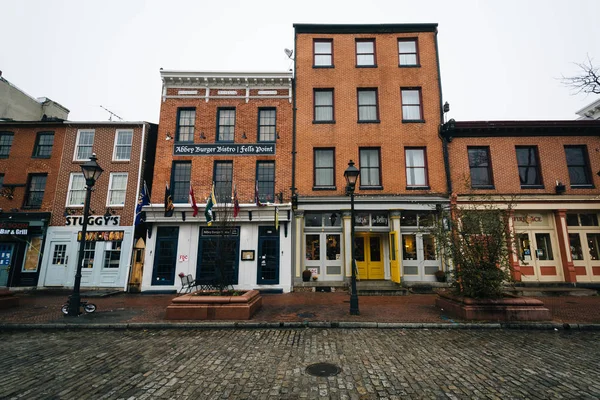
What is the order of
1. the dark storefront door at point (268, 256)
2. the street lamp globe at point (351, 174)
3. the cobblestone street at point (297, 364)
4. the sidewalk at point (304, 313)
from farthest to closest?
the dark storefront door at point (268, 256), the street lamp globe at point (351, 174), the sidewalk at point (304, 313), the cobblestone street at point (297, 364)

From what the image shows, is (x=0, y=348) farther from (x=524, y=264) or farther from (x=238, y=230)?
(x=524, y=264)

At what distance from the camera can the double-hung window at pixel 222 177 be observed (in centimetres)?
1538

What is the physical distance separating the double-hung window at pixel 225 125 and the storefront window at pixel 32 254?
1180 cm

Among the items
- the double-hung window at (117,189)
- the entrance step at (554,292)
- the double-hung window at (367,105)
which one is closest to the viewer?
the entrance step at (554,292)

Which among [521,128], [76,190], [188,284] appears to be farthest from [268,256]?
[521,128]

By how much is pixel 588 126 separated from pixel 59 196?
30.2 m

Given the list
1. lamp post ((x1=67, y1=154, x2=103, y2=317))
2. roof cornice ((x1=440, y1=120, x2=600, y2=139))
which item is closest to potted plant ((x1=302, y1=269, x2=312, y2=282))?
lamp post ((x1=67, y1=154, x2=103, y2=317))

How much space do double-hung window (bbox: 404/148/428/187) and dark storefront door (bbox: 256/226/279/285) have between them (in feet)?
26.7

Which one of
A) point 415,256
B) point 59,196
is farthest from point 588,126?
point 59,196

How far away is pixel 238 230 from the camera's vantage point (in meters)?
15.1

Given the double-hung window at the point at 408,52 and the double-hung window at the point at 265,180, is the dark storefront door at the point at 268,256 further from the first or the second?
the double-hung window at the point at 408,52

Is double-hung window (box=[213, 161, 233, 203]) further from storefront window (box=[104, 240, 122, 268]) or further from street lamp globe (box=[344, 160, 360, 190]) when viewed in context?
street lamp globe (box=[344, 160, 360, 190])

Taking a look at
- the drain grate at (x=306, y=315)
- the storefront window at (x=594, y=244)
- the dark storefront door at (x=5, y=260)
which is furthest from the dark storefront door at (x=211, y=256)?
the storefront window at (x=594, y=244)

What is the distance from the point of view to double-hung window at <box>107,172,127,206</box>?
Answer: 16.0 meters
